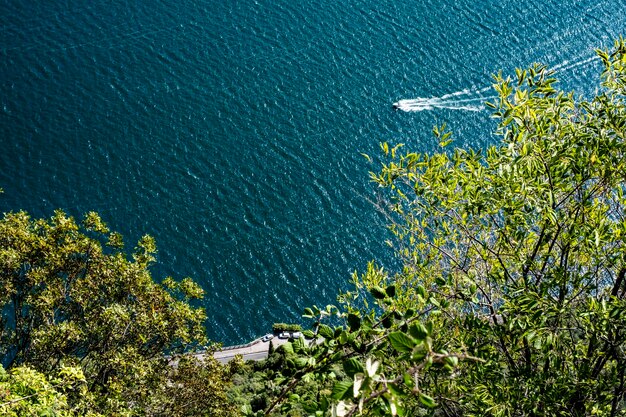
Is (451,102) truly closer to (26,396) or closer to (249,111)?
(249,111)

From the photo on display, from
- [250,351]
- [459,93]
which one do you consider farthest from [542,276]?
[459,93]

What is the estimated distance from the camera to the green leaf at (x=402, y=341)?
20.2ft

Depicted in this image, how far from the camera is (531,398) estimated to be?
39.8ft

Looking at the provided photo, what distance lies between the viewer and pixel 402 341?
6.20 metres

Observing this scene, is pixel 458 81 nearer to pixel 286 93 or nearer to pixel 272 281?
pixel 286 93

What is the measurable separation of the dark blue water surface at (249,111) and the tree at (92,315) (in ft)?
69.5

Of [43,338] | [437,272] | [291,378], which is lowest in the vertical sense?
[291,378]

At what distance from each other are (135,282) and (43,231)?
5.82m

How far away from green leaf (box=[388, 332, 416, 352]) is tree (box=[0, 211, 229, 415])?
20.9 metres

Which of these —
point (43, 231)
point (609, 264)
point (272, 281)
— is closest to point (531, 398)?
point (609, 264)

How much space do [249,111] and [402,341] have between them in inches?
2363

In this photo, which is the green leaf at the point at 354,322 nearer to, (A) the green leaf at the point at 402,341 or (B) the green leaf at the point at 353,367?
(B) the green leaf at the point at 353,367

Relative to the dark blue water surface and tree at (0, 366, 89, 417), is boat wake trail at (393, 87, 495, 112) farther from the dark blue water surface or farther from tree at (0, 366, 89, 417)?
tree at (0, 366, 89, 417)

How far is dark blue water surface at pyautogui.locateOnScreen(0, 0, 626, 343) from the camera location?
54.4 m
